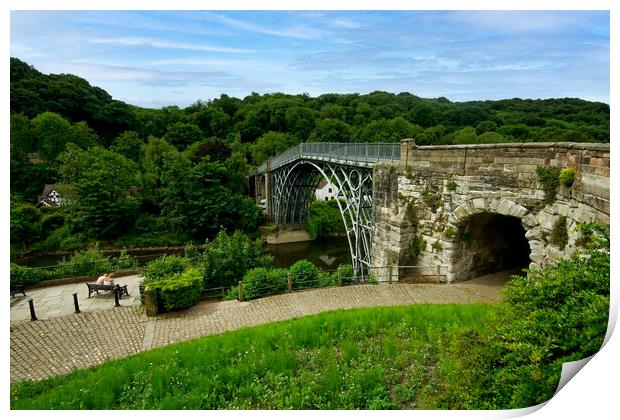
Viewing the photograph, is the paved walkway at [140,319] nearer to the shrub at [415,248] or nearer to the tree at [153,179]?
the shrub at [415,248]

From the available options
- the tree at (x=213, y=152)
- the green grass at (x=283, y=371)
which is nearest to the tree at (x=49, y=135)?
the tree at (x=213, y=152)

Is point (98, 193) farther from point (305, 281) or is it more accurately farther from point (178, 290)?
point (305, 281)

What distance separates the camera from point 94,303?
11.6 metres

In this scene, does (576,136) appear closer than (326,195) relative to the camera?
Yes

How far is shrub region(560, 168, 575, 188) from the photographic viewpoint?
27.2 feet

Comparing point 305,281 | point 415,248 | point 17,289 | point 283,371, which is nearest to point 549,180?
point 415,248

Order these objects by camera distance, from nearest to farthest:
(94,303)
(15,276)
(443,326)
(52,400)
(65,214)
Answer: (52,400) < (443,326) < (94,303) < (15,276) < (65,214)

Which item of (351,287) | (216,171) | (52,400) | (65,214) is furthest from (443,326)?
(65,214)

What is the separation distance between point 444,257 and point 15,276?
14.5 metres

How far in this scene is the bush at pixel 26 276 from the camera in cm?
1303

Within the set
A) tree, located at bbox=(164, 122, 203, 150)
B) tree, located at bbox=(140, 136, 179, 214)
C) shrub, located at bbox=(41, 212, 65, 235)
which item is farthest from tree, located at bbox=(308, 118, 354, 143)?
shrub, located at bbox=(41, 212, 65, 235)

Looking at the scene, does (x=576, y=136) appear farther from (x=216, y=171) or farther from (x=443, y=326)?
(x=216, y=171)

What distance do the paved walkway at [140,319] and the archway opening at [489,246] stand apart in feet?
1.49

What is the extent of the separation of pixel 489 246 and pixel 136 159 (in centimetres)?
4533
